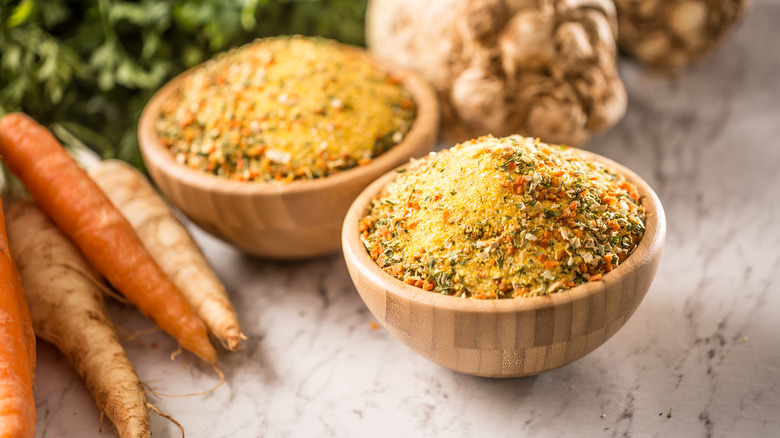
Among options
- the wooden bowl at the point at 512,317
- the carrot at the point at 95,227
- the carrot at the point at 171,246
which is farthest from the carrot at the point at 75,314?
the wooden bowl at the point at 512,317

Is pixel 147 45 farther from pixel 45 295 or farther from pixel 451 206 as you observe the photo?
pixel 451 206

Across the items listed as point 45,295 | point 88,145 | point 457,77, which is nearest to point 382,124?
point 457,77

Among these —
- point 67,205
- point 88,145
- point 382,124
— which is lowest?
point 88,145

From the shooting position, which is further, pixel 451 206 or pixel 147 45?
pixel 147 45

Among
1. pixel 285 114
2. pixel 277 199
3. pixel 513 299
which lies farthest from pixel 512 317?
→ pixel 285 114

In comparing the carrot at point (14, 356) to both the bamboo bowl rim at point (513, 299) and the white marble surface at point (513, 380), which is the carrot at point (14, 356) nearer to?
the white marble surface at point (513, 380)

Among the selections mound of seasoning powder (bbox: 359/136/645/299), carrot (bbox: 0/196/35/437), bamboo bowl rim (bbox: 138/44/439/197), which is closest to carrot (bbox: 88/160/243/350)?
bamboo bowl rim (bbox: 138/44/439/197)

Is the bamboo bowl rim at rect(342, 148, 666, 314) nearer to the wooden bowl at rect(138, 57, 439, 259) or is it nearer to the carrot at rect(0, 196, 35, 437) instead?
the wooden bowl at rect(138, 57, 439, 259)

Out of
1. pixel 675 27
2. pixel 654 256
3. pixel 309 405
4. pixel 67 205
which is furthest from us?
pixel 675 27
